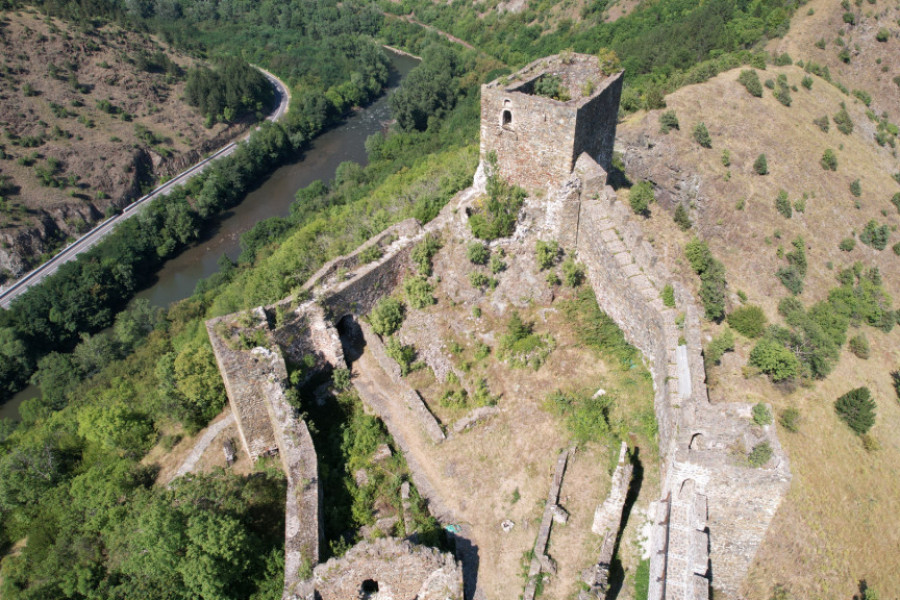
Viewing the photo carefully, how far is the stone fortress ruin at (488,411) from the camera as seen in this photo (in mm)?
12727

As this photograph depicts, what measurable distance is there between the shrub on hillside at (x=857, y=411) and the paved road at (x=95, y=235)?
5898 cm

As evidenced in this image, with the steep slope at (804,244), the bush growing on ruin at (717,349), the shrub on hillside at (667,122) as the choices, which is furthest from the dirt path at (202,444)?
the shrub on hillside at (667,122)

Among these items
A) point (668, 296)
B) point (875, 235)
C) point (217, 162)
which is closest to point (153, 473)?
point (668, 296)

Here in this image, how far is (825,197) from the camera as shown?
40.1 metres

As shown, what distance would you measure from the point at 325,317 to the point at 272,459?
4.71 m

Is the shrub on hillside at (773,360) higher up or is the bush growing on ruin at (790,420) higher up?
the shrub on hillside at (773,360)

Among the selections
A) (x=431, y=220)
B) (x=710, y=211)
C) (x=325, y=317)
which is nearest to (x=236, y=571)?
(x=325, y=317)

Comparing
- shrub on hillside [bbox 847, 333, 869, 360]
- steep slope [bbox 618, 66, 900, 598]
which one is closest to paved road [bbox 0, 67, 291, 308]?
steep slope [bbox 618, 66, 900, 598]

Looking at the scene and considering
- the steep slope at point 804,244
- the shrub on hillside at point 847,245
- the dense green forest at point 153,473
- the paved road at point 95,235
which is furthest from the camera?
the paved road at point 95,235

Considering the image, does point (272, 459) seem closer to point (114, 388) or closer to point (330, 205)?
point (114, 388)

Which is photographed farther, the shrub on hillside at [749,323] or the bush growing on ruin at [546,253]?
the shrub on hillside at [749,323]

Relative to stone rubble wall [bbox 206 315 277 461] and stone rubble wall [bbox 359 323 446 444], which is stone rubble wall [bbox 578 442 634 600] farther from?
stone rubble wall [bbox 206 315 277 461]

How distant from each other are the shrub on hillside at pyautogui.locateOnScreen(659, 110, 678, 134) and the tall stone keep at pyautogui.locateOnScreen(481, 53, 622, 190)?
2396 centimetres

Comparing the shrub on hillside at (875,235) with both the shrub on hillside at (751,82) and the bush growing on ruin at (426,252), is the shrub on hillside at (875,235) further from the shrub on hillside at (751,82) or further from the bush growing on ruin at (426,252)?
the bush growing on ruin at (426,252)
